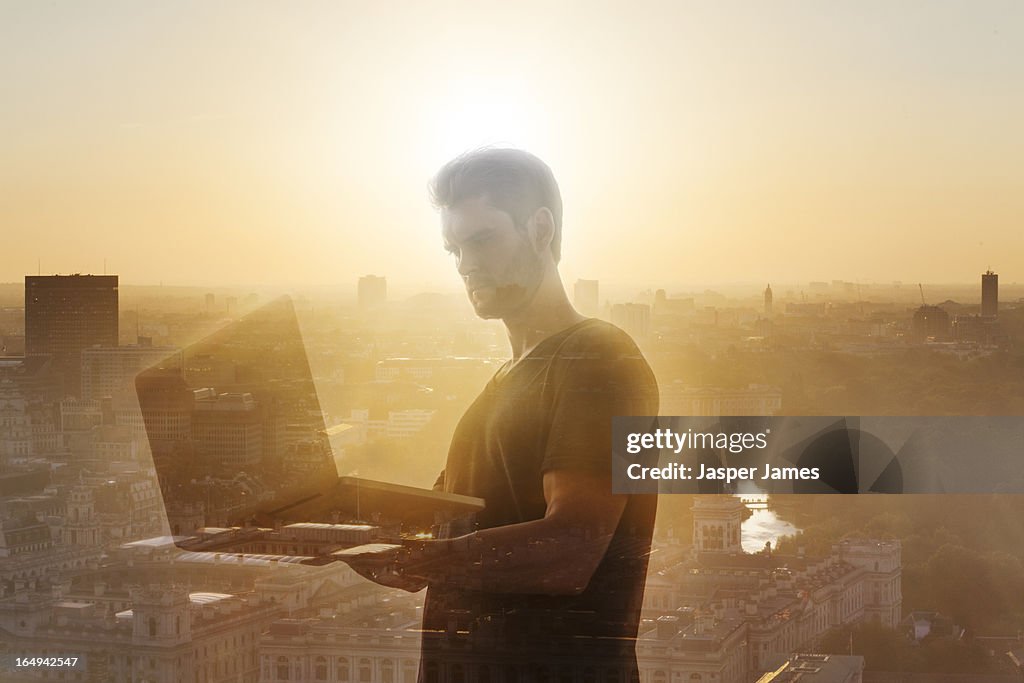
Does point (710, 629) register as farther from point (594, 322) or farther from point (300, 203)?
point (300, 203)

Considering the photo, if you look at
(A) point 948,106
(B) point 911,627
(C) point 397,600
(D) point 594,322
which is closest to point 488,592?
(C) point 397,600

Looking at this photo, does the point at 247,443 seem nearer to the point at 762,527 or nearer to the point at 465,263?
the point at 465,263

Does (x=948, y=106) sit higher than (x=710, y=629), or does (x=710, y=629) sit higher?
(x=948, y=106)

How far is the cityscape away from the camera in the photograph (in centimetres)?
378

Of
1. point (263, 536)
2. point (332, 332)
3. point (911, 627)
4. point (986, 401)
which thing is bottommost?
point (911, 627)

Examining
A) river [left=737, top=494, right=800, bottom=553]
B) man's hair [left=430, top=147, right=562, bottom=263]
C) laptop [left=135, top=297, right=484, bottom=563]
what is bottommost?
river [left=737, top=494, right=800, bottom=553]

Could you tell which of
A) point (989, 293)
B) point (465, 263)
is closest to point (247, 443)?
point (465, 263)

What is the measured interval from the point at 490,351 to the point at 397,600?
2.61ft

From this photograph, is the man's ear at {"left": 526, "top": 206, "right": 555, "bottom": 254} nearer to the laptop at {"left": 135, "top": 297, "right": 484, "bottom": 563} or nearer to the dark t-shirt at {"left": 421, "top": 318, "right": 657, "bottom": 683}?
the dark t-shirt at {"left": 421, "top": 318, "right": 657, "bottom": 683}

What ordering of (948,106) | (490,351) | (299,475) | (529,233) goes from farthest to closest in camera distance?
(948,106), (299,475), (490,351), (529,233)

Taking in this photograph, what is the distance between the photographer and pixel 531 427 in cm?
310

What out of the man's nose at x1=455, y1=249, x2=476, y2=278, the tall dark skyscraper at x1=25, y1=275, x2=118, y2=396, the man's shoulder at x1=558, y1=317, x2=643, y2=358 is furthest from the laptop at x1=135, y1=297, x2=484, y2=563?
the man's shoulder at x1=558, y1=317, x2=643, y2=358

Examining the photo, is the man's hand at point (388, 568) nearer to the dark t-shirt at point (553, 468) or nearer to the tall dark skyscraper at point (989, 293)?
the dark t-shirt at point (553, 468)

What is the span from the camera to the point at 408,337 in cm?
395
